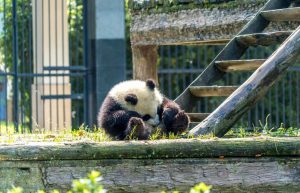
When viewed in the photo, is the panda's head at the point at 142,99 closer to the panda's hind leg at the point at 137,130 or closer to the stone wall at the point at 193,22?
the panda's hind leg at the point at 137,130

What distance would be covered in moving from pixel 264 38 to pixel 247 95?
1.34m

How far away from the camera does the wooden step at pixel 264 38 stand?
779cm

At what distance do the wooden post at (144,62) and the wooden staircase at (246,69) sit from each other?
221 cm

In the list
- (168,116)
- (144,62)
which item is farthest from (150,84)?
(144,62)

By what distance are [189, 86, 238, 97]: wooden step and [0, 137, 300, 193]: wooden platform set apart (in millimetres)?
2026

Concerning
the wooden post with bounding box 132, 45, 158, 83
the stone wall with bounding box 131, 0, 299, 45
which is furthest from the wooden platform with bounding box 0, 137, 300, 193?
the wooden post with bounding box 132, 45, 158, 83

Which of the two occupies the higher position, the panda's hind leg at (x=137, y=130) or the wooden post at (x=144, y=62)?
the wooden post at (x=144, y=62)

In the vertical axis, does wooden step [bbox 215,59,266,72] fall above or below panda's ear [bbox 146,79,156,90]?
above

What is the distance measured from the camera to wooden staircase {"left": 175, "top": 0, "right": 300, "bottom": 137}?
6.63 m

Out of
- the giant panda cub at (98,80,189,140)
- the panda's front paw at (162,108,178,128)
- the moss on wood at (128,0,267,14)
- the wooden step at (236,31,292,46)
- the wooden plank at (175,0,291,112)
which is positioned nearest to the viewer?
the giant panda cub at (98,80,189,140)

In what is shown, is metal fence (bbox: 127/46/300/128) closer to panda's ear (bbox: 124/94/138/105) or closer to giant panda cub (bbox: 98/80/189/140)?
giant panda cub (bbox: 98/80/189/140)

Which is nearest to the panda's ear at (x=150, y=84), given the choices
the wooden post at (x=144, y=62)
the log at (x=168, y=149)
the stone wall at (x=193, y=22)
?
the log at (x=168, y=149)

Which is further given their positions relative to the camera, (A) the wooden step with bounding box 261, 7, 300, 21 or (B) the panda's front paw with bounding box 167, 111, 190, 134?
(A) the wooden step with bounding box 261, 7, 300, 21

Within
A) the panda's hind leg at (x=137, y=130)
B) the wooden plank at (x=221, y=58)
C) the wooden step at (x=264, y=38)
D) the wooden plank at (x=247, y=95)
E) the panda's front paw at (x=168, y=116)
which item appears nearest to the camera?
the panda's hind leg at (x=137, y=130)
